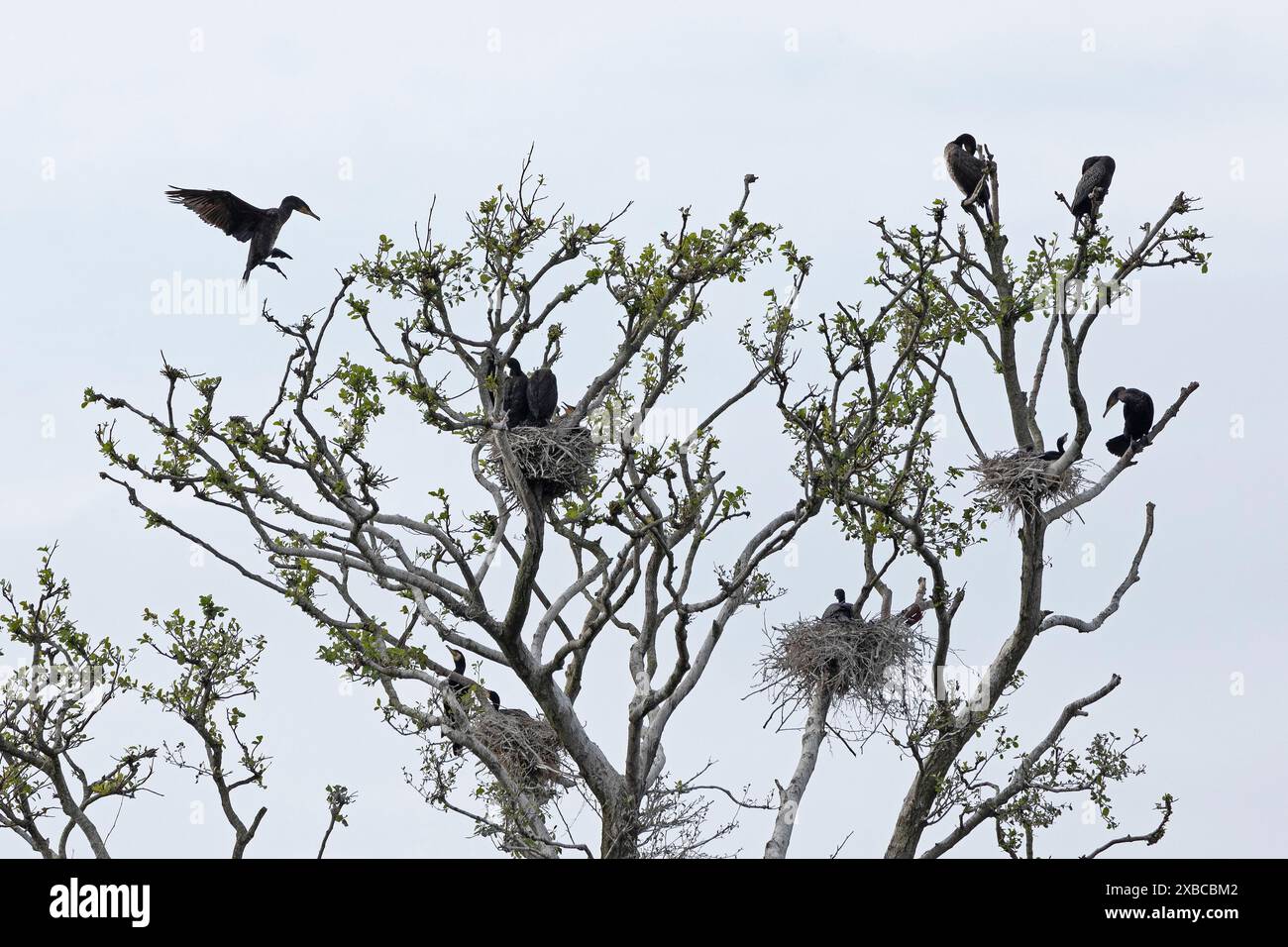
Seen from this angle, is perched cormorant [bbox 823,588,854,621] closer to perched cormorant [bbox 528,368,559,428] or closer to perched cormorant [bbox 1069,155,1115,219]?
perched cormorant [bbox 528,368,559,428]

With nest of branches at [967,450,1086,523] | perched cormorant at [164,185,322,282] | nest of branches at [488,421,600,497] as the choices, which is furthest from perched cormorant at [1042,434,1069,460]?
perched cormorant at [164,185,322,282]

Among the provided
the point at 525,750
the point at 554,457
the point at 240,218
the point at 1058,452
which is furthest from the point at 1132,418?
the point at 240,218

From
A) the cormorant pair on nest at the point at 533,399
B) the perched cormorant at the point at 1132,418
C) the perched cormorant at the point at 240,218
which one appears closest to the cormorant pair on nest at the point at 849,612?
the perched cormorant at the point at 1132,418

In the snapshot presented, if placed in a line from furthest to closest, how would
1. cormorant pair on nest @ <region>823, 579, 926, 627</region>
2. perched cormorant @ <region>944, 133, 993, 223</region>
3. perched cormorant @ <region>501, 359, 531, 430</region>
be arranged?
1. perched cormorant @ <region>944, 133, 993, 223</region>
2. perched cormorant @ <region>501, 359, 531, 430</region>
3. cormorant pair on nest @ <region>823, 579, 926, 627</region>

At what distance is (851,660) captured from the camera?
48.7 feet

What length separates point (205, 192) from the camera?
576 inches

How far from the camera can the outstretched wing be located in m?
14.6

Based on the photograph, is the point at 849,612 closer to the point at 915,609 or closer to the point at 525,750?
the point at 915,609

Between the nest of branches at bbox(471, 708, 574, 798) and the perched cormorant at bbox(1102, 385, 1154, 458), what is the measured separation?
7129mm

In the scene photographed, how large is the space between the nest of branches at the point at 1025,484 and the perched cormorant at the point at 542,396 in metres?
4.66

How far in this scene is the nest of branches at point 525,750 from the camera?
16.3 m
